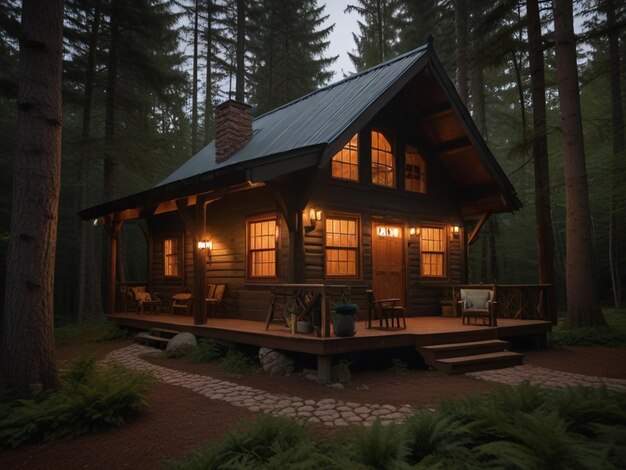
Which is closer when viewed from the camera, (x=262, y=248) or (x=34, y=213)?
(x=34, y=213)

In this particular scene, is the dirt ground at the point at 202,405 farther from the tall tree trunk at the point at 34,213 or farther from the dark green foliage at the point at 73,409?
the tall tree trunk at the point at 34,213

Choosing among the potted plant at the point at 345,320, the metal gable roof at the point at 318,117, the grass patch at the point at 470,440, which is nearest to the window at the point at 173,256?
the metal gable roof at the point at 318,117

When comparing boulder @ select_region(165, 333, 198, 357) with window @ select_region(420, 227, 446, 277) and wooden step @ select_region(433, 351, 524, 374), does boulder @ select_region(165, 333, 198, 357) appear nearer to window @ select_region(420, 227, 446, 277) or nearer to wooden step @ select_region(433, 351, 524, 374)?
wooden step @ select_region(433, 351, 524, 374)

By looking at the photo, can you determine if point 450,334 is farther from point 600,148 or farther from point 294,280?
point 600,148

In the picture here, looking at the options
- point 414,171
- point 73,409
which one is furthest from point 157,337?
point 414,171

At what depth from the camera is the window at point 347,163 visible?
403 inches

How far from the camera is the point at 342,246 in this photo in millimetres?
10102

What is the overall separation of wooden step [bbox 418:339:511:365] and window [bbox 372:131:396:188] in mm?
4810

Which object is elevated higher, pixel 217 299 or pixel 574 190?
pixel 574 190

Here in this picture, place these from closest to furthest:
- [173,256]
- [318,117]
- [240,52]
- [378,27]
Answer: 1. [318,117]
2. [173,256]
3. [240,52]
4. [378,27]

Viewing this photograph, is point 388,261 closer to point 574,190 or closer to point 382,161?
point 382,161

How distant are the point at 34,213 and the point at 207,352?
4.44 m

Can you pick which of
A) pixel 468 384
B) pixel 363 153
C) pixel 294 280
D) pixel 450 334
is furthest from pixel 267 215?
pixel 468 384

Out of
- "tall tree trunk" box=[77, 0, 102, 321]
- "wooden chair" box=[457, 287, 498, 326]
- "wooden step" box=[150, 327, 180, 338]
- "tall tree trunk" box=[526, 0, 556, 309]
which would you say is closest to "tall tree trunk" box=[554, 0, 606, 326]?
"tall tree trunk" box=[526, 0, 556, 309]
